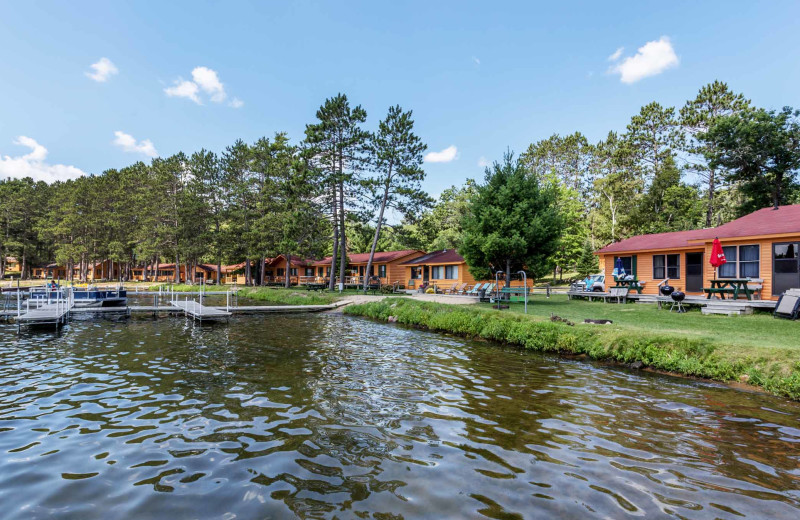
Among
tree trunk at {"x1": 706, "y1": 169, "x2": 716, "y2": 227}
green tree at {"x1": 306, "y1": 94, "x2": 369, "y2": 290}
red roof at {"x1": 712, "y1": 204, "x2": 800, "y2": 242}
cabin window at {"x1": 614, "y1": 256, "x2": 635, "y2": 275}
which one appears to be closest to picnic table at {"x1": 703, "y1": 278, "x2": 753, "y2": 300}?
red roof at {"x1": 712, "y1": 204, "x2": 800, "y2": 242}

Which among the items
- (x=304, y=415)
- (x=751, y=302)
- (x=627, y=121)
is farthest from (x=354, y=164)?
(x=627, y=121)

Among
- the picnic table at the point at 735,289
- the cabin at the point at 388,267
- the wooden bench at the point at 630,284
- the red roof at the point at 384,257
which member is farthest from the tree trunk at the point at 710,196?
the red roof at the point at 384,257

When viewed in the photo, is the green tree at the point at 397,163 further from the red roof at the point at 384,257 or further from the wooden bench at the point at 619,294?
the wooden bench at the point at 619,294

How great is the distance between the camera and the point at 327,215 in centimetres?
3341

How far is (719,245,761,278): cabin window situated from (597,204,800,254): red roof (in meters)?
0.76

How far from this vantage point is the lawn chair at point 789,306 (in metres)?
12.9

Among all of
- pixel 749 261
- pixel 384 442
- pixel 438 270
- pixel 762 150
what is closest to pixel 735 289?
pixel 749 261

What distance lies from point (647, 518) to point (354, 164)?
31575 mm

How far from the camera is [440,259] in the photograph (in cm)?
3512

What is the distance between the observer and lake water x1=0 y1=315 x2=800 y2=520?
3867 millimetres

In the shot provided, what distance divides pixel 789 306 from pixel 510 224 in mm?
11263

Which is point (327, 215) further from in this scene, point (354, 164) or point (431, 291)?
point (431, 291)

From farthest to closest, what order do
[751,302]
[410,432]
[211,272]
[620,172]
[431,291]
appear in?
[211,272] < [620,172] < [431,291] < [751,302] < [410,432]

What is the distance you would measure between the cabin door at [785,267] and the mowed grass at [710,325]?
2.14 metres
